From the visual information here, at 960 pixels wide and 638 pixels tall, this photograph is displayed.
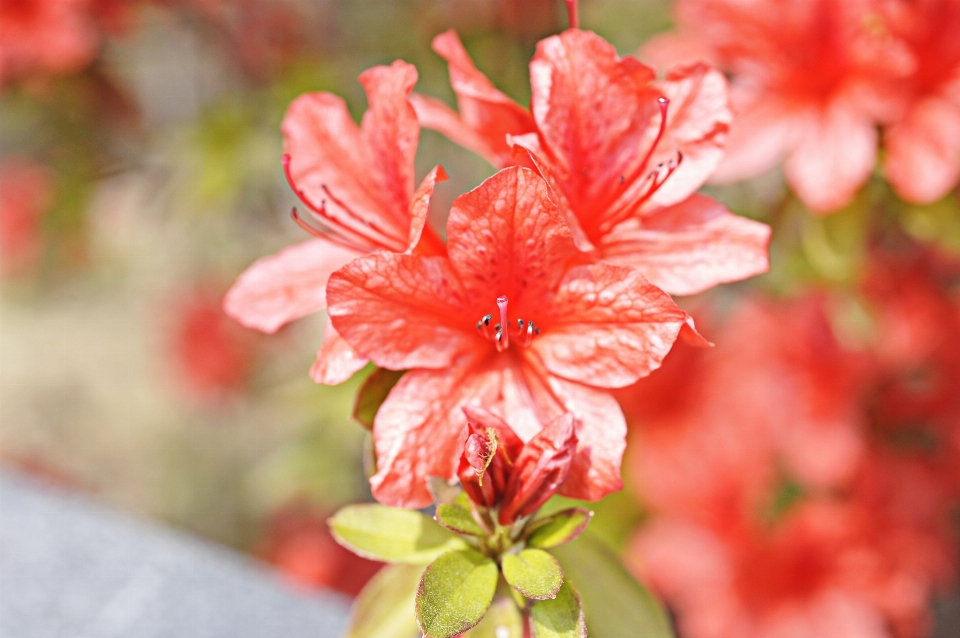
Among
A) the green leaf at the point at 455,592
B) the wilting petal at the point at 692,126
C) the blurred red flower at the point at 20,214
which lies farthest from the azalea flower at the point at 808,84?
the blurred red flower at the point at 20,214

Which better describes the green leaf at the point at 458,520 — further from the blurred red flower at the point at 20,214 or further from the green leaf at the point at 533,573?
the blurred red flower at the point at 20,214

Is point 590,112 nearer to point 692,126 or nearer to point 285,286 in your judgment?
point 692,126

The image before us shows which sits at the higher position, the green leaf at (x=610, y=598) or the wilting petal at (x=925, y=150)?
the wilting petal at (x=925, y=150)

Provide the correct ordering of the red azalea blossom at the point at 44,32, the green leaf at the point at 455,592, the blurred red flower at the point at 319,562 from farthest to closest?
the blurred red flower at the point at 319,562, the red azalea blossom at the point at 44,32, the green leaf at the point at 455,592

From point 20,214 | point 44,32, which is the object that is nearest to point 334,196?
point 44,32

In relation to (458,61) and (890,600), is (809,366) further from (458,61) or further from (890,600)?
(458,61)

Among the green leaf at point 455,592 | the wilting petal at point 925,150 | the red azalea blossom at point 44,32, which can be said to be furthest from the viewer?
the red azalea blossom at point 44,32

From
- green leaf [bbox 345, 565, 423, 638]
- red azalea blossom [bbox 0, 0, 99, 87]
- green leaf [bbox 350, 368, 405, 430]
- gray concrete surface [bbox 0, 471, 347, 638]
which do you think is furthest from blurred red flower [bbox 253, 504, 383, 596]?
green leaf [bbox 350, 368, 405, 430]

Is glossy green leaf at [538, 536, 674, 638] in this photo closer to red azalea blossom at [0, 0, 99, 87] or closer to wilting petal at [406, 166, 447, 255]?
wilting petal at [406, 166, 447, 255]
